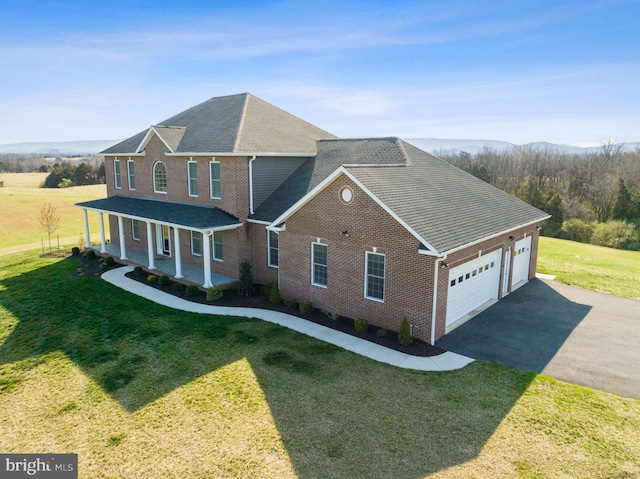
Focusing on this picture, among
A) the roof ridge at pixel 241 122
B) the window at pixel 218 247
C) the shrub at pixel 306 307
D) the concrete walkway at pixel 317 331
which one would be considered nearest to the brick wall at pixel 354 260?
the shrub at pixel 306 307

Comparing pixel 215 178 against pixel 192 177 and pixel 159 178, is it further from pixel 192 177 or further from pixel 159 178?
pixel 159 178

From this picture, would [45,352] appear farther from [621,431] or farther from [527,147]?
[527,147]

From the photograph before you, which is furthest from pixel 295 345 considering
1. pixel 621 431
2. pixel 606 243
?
Answer: pixel 606 243

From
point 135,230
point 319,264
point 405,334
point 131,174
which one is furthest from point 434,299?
point 131,174

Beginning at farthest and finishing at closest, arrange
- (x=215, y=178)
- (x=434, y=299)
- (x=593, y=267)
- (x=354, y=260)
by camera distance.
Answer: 1. (x=593, y=267)
2. (x=215, y=178)
3. (x=354, y=260)
4. (x=434, y=299)

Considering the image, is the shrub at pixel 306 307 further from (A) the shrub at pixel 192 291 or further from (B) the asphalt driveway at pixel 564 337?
(A) the shrub at pixel 192 291
